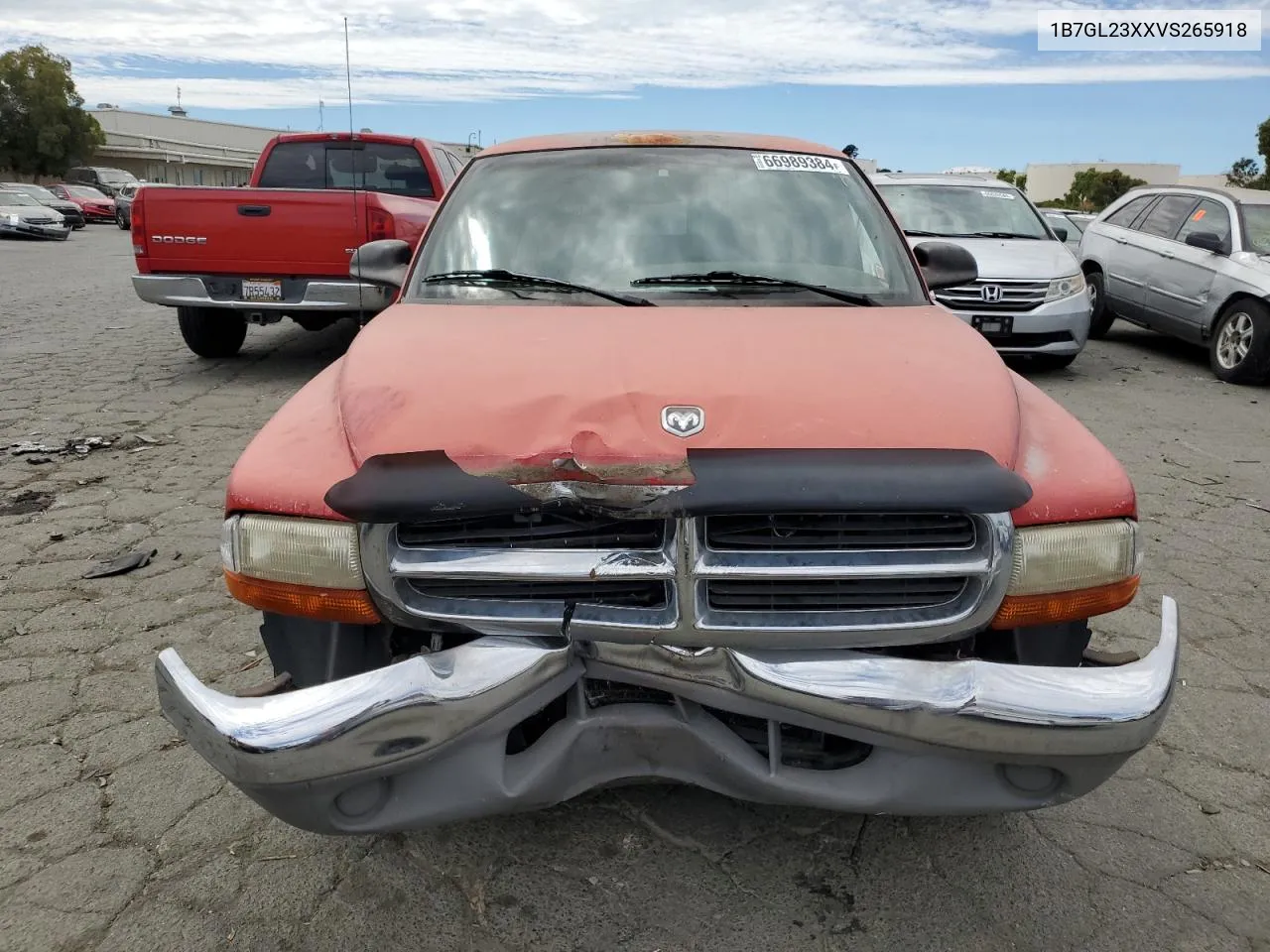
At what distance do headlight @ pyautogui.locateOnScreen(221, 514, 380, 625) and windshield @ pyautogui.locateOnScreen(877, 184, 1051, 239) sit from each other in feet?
27.6

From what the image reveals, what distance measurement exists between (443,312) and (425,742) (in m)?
1.44

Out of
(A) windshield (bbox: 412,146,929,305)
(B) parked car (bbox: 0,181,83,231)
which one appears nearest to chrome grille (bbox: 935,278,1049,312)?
(A) windshield (bbox: 412,146,929,305)

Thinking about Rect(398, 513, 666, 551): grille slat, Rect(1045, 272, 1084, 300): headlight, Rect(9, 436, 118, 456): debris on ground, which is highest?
Rect(398, 513, 666, 551): grille slat

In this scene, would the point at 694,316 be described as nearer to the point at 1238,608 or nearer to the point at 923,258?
the point at 923,258

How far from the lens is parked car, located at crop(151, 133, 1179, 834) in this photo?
1.91 metres

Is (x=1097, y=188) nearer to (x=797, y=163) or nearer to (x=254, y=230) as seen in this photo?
(x=254, y=230)

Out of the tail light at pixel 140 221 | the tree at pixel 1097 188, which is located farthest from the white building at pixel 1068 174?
the tail light at pixel 140 221

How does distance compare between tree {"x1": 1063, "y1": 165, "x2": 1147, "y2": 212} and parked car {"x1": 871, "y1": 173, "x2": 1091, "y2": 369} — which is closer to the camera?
parked car {"x1": 871, "y1": 173, "x2": 1091, "y2": 369}

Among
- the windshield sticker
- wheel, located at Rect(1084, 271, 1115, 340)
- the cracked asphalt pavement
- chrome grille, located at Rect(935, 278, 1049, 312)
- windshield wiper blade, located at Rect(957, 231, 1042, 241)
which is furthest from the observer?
wheel, located at Rect(1084, 271, 1115, 340)

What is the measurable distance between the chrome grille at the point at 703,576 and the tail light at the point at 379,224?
5.89 m

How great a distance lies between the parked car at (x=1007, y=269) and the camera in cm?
861

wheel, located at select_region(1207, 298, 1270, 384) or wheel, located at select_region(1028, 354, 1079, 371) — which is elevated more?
wheel, located at select_region(1207, 298, 1270, 384)

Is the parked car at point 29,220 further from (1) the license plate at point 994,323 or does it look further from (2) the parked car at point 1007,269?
(1) the license plate at point 994,323

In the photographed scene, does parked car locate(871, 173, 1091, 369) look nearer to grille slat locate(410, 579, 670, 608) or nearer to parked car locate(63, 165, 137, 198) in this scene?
grille slat locate(410, 579, 670, 608)
